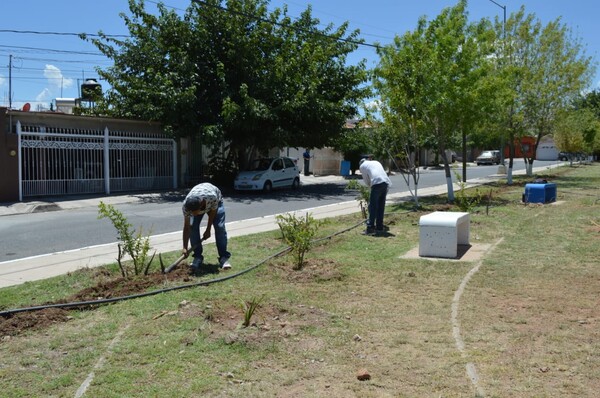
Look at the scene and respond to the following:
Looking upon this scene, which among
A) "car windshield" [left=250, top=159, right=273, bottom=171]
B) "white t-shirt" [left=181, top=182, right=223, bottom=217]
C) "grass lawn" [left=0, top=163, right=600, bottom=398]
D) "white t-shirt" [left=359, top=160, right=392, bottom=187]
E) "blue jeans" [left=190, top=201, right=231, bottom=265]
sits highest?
"car windshield" [left=250, top=159, right=273, bottom=171]

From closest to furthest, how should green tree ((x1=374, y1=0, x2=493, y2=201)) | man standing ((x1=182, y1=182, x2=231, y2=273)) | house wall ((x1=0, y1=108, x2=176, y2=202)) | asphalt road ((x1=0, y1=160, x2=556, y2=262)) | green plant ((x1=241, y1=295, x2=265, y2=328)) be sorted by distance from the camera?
green plant ((x1=241, y1=295, x2=265, y2=328)), man standing ((x1=182, y1=182, x2=231, y2=273)), asphalt road ((x1=0, y1=160, x2=556, y2=262)), green tree ((x1=374, y1=0, x2=493, y2=201)), house wall ((x1=0, y1=108, x2=176, y2=202))

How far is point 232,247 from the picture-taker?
10.6 meters

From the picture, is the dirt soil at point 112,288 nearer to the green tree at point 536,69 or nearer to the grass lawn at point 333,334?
the grass lawn at point 333,334

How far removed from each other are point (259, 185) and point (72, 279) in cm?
1672

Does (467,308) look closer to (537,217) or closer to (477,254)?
(477,254)

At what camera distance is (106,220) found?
15648 mm

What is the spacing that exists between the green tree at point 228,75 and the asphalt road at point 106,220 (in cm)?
285

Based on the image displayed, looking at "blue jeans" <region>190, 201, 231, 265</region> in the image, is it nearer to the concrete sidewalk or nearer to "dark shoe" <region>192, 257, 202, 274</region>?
"dark shoe" <region>192, 257, 202, 274</region>


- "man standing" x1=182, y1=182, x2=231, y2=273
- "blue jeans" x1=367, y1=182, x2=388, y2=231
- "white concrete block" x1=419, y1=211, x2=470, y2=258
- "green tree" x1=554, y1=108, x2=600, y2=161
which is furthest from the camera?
"green tree" x1=554, y1=108, x2=600, y2=161

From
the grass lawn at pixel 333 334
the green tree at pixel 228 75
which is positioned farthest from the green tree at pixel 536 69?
the grass lawn at pixel 333 334

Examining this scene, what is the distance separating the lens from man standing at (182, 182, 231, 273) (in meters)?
7.82

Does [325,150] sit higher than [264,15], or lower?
lower

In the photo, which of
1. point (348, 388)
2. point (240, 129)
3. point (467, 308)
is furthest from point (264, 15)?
point (348, 388)

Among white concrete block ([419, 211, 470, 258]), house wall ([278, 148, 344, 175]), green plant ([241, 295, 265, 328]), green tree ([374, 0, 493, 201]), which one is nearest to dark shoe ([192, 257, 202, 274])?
green plant ([241, 295, 265, 328])
